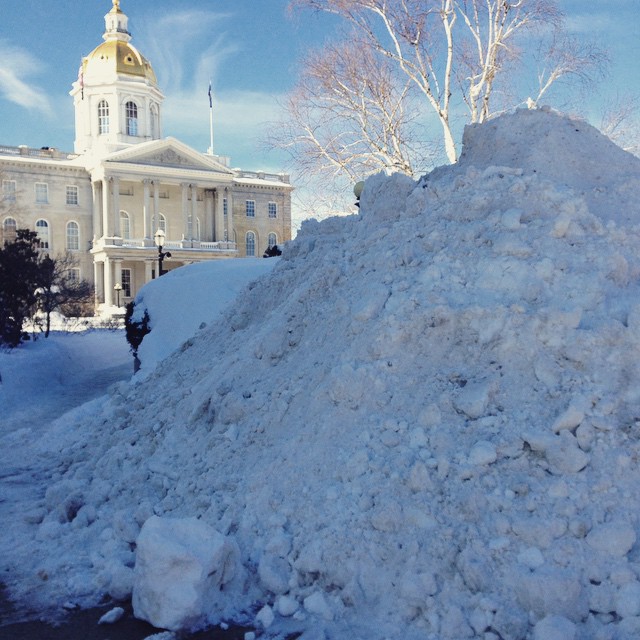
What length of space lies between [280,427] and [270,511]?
0.65m

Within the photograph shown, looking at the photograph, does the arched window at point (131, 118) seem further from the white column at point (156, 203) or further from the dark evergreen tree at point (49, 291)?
the dark evergreen tree at point (49, 291)

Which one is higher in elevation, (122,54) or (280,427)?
(122,54)

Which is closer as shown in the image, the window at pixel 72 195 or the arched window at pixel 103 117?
the window at pixel 72 195

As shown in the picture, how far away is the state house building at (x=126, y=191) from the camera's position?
142 feet

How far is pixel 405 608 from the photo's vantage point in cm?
290

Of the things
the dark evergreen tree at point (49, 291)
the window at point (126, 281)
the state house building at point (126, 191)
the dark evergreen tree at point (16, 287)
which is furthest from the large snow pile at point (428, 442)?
the window at point (126, 281)

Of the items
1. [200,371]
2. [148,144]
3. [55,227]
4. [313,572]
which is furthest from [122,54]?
[313,572]

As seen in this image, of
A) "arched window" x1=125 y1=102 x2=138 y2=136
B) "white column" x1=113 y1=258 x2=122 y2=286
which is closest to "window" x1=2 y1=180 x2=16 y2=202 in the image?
"white column" x1=113 y1=258 x2=122 y2=286

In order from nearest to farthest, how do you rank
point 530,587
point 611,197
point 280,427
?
point 530,587, point 280,427, point 611,197

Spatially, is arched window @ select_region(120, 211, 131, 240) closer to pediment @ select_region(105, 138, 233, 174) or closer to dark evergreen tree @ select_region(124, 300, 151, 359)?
pediment @ select_region(105, 138, 233, 174)

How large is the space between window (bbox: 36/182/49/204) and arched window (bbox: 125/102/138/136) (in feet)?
25.7

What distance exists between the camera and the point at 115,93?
47.7 metres

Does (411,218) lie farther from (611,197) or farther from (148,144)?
(148,144)

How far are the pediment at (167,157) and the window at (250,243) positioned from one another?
585 centimetres
